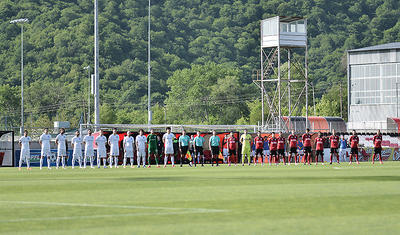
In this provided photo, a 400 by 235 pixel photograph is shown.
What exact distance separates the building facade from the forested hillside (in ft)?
93.3

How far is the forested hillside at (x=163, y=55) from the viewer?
140625 mm

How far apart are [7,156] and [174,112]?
103 m

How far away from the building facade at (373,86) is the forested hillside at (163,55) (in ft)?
93.3

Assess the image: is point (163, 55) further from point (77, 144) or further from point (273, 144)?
point (77, 144)

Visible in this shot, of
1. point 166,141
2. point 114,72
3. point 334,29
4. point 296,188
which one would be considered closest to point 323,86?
point 334,29

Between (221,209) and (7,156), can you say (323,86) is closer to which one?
(7,156)

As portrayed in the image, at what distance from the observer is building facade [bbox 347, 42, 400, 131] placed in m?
94.6

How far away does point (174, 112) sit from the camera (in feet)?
473

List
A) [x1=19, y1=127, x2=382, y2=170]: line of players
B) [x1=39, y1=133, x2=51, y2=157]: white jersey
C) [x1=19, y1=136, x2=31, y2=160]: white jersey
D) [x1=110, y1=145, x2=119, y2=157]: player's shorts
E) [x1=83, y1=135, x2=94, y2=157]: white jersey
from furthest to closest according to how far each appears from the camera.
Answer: [x1=110, y1=145, x2=119, y2=157]: player's shorts
[x1=83, y1=135, x2=94, y2=157]: white jersey
[x1=19, y1=127, x2=382, y2=170]: line of players
[x1=39, y1=133, x2=51, y2=157]: white jersey
[x1=19, y1=136, x2=31, y2=160]: white jersey

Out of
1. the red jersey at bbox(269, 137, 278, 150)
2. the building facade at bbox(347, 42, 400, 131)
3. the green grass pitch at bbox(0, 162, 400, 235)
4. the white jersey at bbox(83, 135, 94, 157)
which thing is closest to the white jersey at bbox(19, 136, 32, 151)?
A: the white jersey at bbox(83, 135, 94, 157)

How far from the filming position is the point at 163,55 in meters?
156

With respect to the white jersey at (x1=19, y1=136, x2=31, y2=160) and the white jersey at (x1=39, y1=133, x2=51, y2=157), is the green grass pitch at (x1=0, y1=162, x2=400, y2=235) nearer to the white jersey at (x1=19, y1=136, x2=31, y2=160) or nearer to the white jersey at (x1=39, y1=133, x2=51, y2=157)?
the white jersey at (x1=19, y1=136, x2=31, y2=160)

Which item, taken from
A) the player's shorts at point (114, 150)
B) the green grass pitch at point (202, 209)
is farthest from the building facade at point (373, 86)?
the green grass pitch at point (202, 209)

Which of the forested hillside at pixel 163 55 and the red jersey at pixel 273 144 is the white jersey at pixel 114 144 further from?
the forested hillside at pixel 163 55
